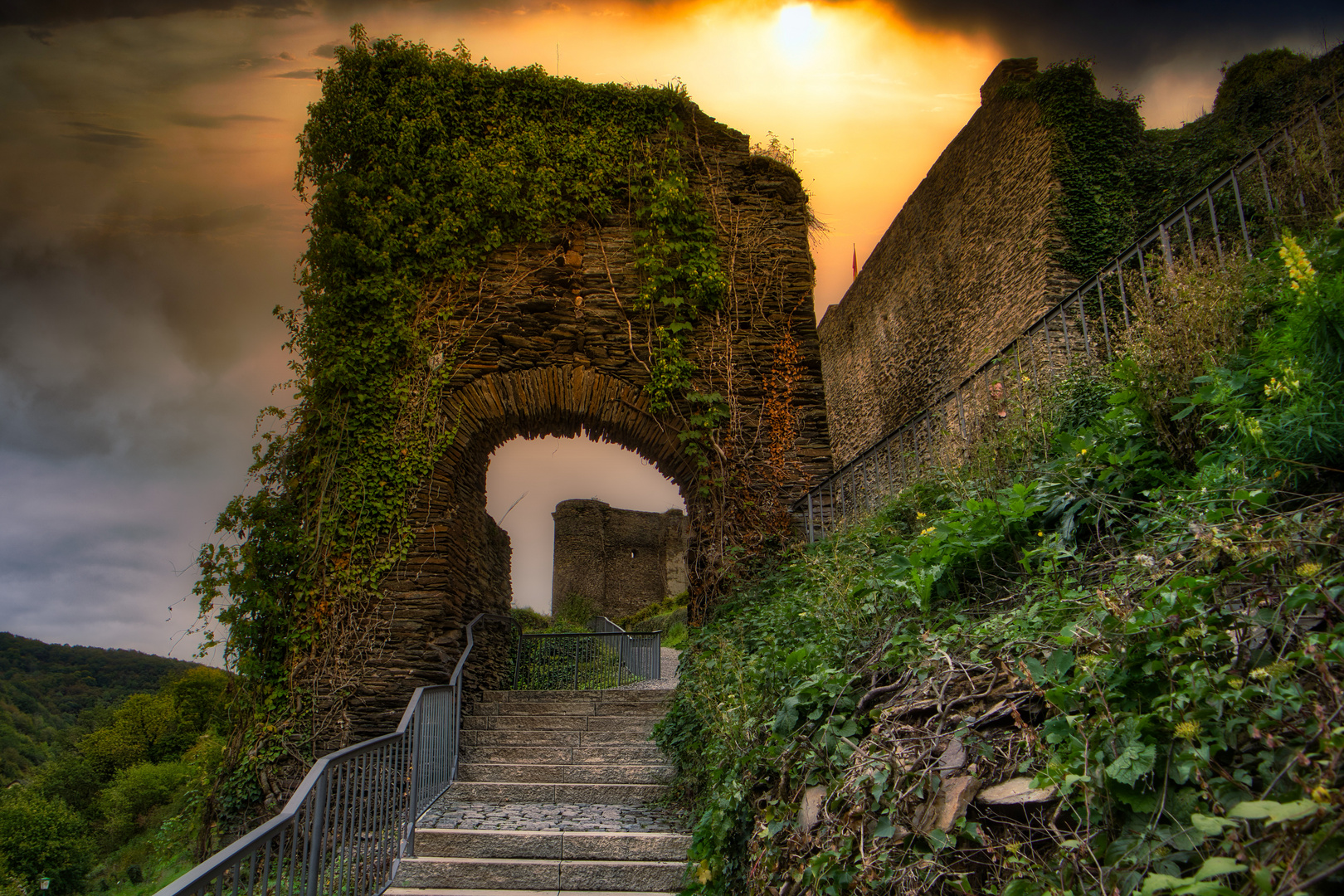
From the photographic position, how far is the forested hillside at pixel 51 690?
2198 centimetres

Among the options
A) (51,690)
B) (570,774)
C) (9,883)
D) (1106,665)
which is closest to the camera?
(1106,665)

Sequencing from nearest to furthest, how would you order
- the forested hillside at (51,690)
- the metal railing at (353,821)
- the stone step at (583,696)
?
the metal railing at (353,821)
the stone step at (583,696)
the forested hillside at (51,690)

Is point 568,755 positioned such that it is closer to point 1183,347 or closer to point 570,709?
point 570,709

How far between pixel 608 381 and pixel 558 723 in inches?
127

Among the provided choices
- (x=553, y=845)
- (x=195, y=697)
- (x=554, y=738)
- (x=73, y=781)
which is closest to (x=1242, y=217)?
(x=553, y=845)

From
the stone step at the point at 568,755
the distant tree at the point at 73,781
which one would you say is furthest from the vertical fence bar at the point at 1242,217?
the distant tree at the point at 73,781

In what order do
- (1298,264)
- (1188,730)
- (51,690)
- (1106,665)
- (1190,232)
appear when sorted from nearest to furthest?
(1188,730) < (1106,665) < (1298,264) < (1190,232) < (51,690)

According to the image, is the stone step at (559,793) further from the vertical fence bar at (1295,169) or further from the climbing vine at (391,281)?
the vertical fence bar at (1295,169)

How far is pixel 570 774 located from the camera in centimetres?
534

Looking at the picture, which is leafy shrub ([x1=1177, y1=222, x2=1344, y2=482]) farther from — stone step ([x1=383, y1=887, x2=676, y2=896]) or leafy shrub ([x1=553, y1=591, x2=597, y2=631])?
A: leafy shrub ([x1=553, y1=591, x2=597, y2=631])

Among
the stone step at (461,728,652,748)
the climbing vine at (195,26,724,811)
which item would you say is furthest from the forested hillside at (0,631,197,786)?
the stone step at (461,728,652,748)

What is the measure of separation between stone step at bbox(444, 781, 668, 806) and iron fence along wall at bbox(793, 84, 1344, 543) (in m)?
2.40

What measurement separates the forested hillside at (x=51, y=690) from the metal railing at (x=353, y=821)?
76.8ft

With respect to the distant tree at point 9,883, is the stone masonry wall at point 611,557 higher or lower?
higher
